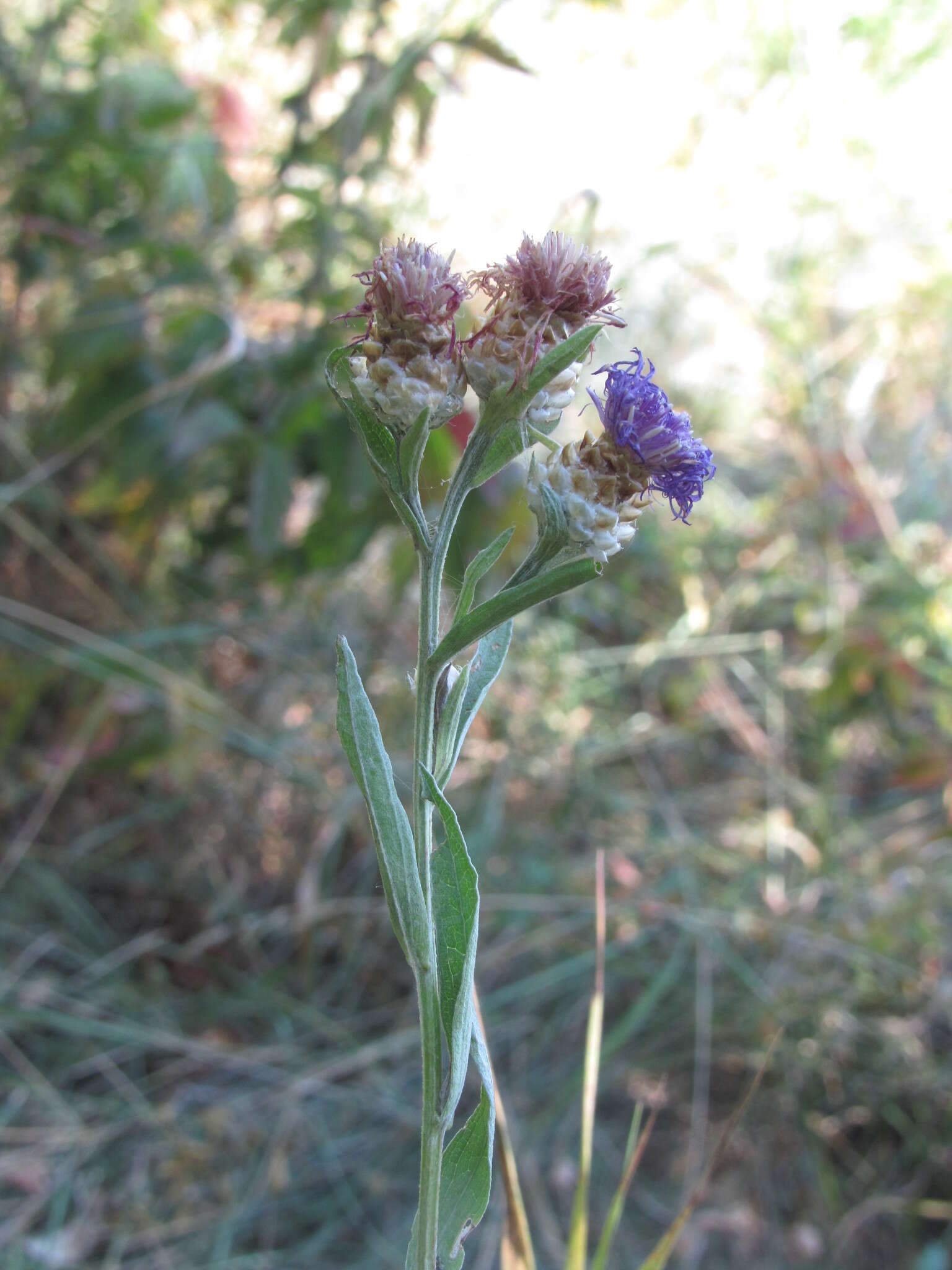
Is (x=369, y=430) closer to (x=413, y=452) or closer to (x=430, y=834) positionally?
(x=413, y=452)

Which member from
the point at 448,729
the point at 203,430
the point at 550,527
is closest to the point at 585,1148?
the point at 448,729

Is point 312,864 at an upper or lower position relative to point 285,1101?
upper

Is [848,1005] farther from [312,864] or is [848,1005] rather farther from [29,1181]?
[29,1181]

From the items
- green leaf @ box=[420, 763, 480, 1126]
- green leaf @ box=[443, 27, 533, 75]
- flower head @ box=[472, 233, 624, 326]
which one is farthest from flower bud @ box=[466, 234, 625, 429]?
green leaf @ box=[443, 27, 533, 75]

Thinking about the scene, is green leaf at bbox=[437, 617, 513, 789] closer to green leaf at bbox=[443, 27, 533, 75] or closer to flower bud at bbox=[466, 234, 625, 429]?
flower bud at bbox=[466, 234, 625, 429]

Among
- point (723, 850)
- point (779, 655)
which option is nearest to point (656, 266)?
point (779, 655)

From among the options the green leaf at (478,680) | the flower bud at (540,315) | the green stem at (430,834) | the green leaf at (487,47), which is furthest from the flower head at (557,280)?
the green leaf at (487,47)
